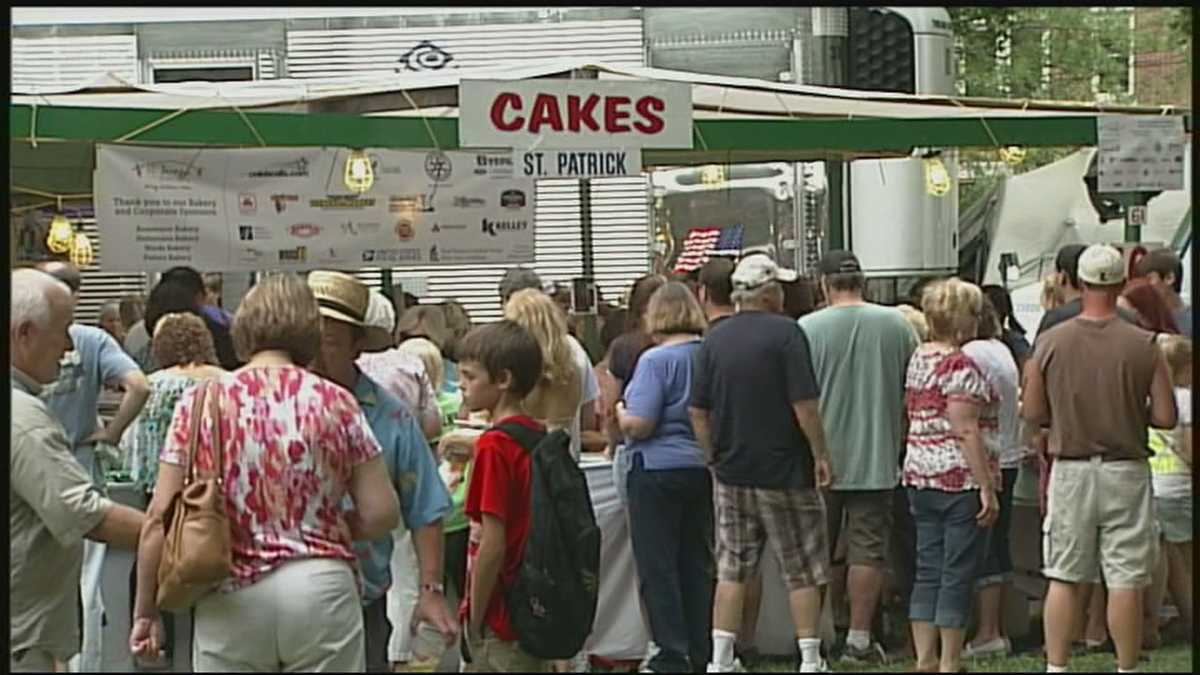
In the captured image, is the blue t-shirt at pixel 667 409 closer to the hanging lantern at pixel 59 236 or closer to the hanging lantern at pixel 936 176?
the hanging lantern at pixel 936 176

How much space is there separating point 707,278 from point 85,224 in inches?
231

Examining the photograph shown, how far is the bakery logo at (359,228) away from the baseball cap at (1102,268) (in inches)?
140

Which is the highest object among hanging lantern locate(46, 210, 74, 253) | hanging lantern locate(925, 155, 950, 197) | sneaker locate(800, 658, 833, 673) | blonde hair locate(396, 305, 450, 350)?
hanging lantern locate(925, 155, 950, 197)

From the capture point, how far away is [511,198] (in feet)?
30.5

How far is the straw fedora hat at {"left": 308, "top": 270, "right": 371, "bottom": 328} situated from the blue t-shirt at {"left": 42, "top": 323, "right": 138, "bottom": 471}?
7.07 feet

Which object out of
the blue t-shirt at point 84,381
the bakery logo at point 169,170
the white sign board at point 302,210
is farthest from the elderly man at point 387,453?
the bakery logo at point 169,170

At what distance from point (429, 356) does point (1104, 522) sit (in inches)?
104

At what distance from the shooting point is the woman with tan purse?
180 inches

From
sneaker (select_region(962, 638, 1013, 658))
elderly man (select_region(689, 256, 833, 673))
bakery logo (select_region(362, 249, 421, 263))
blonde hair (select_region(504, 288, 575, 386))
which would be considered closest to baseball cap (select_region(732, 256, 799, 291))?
elderly man (select_region(689, 256, 833, 673))

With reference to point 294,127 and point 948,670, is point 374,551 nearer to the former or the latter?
point 948,670

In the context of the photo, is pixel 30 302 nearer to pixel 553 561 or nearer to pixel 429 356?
pixel 553 561

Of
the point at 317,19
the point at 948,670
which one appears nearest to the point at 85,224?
the point at 317,19

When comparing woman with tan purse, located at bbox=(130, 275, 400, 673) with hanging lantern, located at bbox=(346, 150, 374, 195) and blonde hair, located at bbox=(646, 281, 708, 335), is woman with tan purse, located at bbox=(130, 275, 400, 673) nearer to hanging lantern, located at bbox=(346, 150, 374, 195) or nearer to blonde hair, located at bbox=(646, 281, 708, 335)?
blonde hair, located at bbox=(646, 281, 708, 335)

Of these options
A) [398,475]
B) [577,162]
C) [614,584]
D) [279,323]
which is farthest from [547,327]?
[279,323]
